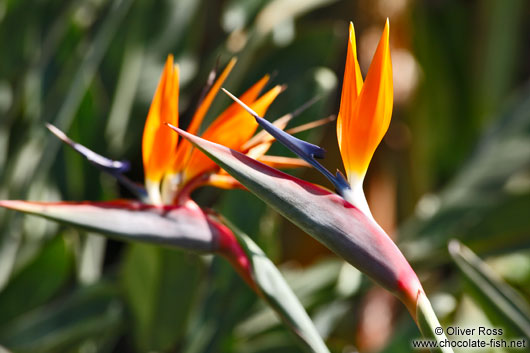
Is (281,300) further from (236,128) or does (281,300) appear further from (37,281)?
(37,281)

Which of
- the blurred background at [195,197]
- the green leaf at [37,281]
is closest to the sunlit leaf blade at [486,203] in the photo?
the blurred background at [195,197]

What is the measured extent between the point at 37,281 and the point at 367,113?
28.1 inches

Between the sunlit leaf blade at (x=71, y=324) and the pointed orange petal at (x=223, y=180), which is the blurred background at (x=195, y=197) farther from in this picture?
the pointed orange petal at (x=223, y=180)

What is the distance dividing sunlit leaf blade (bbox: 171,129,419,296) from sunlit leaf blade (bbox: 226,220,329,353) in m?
0.06

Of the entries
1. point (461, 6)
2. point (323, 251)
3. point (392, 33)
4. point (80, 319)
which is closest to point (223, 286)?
point (80, 319)

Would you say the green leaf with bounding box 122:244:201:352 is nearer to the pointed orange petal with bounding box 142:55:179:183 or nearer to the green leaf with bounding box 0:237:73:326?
the green leaf with bounding box 0:237:73:326

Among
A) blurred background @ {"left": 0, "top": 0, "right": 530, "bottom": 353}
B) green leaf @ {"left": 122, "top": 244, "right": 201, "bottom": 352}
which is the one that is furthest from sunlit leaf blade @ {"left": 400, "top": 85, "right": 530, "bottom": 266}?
green leaf @ {"left": 122, "top": 244, "right": 201, "bottom": 352}

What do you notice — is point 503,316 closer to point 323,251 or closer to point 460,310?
point 460,310

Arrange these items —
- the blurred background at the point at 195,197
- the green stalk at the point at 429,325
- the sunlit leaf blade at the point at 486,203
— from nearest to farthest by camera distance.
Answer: the green stalk at the point at 429,325, the blurred background at the point at 195,197, the sunlit leaf blade at the point at 486,203

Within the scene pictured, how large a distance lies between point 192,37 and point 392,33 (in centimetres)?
55

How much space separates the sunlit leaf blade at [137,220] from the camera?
40cm

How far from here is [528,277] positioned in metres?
1.11

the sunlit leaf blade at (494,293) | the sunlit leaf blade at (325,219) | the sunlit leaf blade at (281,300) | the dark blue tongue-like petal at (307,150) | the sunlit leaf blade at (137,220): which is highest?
the dark blue tongue-like petal at (307,150)

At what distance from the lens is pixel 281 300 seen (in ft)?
1.42
